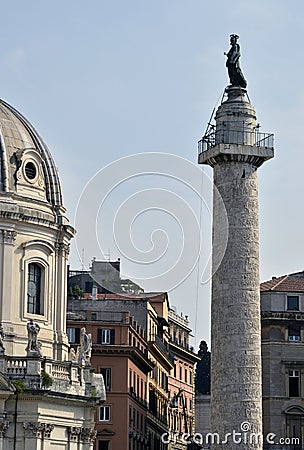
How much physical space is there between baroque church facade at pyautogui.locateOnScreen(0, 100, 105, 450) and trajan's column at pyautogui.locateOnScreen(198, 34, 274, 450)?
6481 mm

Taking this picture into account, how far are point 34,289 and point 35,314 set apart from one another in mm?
1280

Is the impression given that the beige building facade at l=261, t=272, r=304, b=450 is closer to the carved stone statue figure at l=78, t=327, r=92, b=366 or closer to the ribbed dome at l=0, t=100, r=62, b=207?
the carved stone statue figure at l=78, t=327, r=92, b=366

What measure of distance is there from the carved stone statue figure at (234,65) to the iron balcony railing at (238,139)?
2981 mm

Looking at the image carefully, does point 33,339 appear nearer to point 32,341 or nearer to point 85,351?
point 32,341

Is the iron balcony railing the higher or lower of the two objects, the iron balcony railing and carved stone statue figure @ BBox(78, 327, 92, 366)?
the higher

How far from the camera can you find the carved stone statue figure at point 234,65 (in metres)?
68.1

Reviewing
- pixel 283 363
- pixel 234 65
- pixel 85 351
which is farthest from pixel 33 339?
pixel 283 363

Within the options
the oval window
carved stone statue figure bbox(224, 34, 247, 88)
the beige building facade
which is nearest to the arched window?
the oval window

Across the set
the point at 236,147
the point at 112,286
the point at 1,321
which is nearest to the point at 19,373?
the point at 1,321

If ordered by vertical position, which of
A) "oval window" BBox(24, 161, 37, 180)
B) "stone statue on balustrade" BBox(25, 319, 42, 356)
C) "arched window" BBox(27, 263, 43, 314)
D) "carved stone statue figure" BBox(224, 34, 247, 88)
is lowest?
"stone statue on balustrade" BBox(25, 319, 42, 356)

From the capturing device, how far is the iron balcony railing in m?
66.3

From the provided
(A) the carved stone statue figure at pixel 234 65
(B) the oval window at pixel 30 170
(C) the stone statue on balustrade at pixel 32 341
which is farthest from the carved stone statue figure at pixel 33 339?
(A) the carved stone statue figure at pixel 234 65

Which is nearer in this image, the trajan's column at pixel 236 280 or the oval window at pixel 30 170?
the trajan's column at pixel 236 280

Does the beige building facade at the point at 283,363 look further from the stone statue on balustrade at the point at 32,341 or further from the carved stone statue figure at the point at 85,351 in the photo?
the stone statue on balustrade at the point at 32,341
